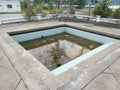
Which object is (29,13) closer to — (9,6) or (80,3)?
(9,6)

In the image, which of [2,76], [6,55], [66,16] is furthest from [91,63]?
[66,16]

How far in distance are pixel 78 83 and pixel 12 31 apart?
6496mm

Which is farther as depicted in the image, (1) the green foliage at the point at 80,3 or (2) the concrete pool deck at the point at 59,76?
(1) the green foliage at the point at 80,3

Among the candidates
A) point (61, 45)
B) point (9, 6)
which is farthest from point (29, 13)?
point (9, 6)

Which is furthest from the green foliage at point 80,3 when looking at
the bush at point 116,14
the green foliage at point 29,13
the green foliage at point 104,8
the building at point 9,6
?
the green foliage at point 29,13

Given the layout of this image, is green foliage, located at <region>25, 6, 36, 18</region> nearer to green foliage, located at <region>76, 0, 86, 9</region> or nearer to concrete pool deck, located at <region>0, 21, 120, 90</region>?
concrete pool deck, located at <region>0, 21, 120, 90</region>

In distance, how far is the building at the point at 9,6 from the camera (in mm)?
23922

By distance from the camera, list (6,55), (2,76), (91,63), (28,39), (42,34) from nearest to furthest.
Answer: (2,76), (91,63), (6,55), (28,39), (42,34)

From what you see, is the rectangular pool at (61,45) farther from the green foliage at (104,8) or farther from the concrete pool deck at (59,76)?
the green foliage at (104,8)

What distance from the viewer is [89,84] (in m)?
2.47

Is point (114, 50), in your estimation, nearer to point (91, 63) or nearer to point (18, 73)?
point (91, 63)

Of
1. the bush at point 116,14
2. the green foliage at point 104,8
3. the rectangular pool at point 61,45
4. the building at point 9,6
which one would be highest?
the building at point 9,6

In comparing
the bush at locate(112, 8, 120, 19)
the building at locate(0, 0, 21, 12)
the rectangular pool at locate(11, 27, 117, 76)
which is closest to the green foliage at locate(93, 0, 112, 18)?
the bush at locate(112, 8, 120, 19)

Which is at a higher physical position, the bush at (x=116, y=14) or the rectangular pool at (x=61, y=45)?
the bush at (x=116, y=14)
